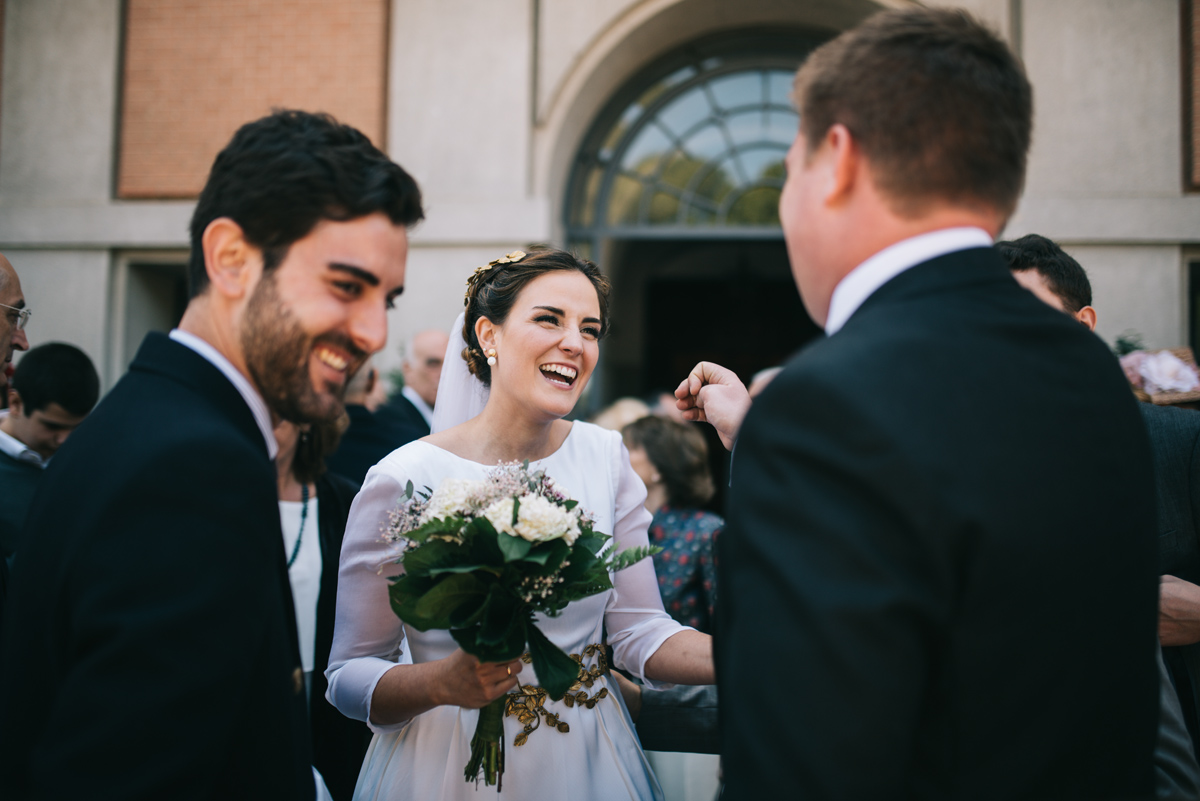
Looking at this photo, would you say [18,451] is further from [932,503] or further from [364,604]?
[932,503]

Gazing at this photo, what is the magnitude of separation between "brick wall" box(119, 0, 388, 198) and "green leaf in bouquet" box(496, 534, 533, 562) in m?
6.98

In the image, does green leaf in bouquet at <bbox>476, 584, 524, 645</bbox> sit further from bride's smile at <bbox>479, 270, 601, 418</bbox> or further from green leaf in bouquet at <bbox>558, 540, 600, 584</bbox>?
bride's smile at <bbox>479, 270, 601, 418</bbox>

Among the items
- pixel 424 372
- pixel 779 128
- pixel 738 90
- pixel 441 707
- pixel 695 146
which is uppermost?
Answer: pixel 738 90

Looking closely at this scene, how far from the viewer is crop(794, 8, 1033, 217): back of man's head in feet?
3.86

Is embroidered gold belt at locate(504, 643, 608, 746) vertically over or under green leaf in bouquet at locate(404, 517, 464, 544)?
under

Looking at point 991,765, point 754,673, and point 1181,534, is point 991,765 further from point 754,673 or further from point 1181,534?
point 1181,534

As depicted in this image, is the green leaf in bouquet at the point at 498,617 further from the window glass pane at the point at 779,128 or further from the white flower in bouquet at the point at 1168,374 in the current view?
the window glass pane at the point at 779,128

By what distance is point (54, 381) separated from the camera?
143 inches

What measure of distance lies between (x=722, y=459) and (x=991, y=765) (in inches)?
430

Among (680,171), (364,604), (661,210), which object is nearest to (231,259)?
(364,604)

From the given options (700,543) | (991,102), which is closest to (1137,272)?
(700,543)

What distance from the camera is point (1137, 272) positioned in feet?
23.6

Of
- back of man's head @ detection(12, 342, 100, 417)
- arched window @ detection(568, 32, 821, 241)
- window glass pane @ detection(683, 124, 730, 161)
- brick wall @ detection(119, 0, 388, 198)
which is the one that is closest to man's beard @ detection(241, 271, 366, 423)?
back of man's head @ detection(12, 342, 100, 417)

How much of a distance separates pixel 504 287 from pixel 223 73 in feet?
23.2
